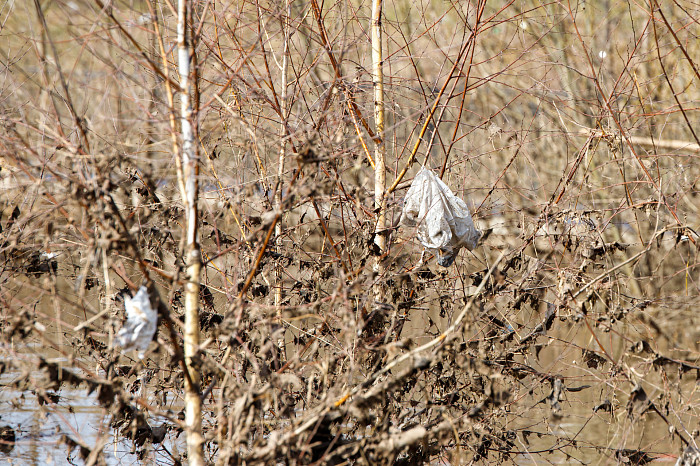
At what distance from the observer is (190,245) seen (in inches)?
112

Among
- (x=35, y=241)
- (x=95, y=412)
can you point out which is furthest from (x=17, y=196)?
(x=95, y=412)

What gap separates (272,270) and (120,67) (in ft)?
5.35

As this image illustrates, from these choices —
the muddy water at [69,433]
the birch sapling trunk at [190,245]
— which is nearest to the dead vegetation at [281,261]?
the birch sapling trunk at [190,245]

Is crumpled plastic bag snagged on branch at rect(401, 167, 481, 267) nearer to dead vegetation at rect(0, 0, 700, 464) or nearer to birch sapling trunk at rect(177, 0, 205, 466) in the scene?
dead vegetation at rect(0, 0, 700, 464)

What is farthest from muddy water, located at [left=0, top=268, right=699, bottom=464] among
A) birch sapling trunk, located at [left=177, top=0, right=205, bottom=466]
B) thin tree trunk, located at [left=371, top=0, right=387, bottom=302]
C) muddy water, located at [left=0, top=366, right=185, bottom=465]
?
thin tree trunk, located at [left=371, top=0, right=387, bottom=302]

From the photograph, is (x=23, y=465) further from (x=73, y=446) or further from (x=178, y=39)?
(x=178, y=39)

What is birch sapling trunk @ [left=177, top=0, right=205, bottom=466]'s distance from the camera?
282 cm

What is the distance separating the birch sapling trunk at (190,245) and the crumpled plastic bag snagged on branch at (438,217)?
1.31m

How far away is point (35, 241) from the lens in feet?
12.7

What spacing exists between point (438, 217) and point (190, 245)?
4.68 feet

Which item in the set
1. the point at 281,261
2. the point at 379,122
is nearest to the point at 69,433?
the point at 281,261

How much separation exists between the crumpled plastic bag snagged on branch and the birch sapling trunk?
1.31 meters

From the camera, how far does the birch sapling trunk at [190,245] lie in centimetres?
282

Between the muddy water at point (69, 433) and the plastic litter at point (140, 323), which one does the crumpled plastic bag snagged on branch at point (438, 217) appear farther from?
the muddy water at point (69, 433)
